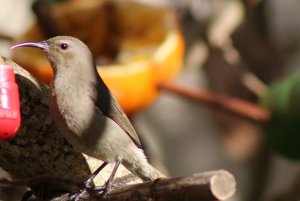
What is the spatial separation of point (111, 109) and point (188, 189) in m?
1.06

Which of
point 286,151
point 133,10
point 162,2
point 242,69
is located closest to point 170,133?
point 162,2

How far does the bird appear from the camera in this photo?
12.0ft

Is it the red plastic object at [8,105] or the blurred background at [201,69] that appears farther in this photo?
the blurred background at [201,69]

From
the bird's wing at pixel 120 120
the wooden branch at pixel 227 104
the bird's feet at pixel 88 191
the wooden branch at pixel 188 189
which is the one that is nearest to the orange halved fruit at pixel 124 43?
the wooden branch at pixel 227 104

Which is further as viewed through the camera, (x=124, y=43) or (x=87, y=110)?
(x=124, y=43)

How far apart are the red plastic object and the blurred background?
1.87 meters

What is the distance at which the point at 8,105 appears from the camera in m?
3.14

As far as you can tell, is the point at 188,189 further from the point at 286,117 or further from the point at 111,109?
the point at 286,117

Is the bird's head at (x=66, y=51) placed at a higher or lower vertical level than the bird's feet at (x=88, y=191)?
higher

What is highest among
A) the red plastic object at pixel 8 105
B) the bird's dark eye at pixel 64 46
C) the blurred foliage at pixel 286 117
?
the bird's dark eye at pixel 64 46

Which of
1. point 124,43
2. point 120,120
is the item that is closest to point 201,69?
point 124,43

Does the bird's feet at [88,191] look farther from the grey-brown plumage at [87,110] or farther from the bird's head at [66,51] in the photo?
the bird's head at [66,51]

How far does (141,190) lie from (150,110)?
510 centimetres

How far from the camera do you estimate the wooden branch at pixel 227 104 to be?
5.23 m
